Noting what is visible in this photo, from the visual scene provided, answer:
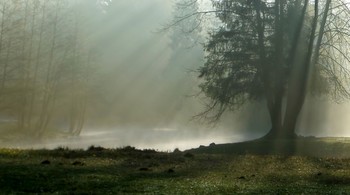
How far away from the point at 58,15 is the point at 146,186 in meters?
39.9

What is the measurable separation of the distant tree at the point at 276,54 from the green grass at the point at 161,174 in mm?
11610

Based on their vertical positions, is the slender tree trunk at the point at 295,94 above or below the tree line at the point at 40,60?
below

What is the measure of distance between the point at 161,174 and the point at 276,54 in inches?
734

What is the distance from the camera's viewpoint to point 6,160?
1467 centimetres

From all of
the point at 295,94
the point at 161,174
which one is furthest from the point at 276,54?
the point at 161,174

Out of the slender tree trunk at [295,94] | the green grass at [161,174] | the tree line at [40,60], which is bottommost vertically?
the green grass at [161,174]

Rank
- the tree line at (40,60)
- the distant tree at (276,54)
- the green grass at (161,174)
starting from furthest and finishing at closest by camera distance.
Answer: the tree line at (40,60), the distant tree at (276,54), the green grass at (161,174)

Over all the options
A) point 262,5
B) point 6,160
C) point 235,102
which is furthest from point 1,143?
point 6,160

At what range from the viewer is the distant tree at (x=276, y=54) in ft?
100.0

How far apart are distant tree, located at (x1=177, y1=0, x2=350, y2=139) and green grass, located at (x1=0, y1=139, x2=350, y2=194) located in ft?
38.1

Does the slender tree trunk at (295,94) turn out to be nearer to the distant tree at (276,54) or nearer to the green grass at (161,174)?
the distant tree at (276,54)

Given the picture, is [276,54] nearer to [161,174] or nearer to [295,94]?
[295,94]

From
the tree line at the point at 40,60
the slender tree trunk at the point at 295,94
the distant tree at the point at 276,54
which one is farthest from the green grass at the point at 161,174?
the tree line at the point at 40,60

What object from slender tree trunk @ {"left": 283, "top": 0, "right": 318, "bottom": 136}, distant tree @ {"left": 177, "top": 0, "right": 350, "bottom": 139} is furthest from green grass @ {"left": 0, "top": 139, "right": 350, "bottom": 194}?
distant tree @ {"left": 177, "top": 0, "right": 350, "bottom": 139}
